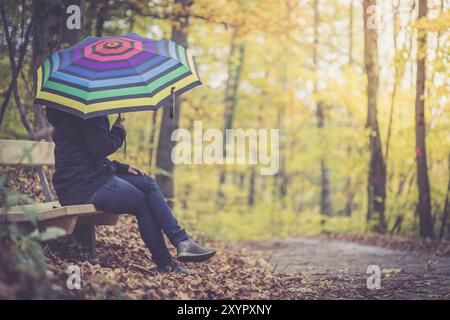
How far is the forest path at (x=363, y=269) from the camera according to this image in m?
4.27

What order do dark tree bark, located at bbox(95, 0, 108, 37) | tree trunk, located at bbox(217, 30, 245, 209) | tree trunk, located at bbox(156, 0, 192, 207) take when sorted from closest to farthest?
dark tree bark, located at bbox(95, 0, 108, 37) → tree trunk, located at bbox(156, 0, 192, 207) → tree trunk, located at bbox(217, 30, 245, 209)

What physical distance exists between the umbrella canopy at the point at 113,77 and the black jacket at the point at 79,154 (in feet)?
0.64

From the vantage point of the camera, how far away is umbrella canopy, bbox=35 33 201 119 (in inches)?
167

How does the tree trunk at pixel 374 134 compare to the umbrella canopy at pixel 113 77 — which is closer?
the umbrella canopy at pixel 113 77

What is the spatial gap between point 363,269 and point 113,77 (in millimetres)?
3381

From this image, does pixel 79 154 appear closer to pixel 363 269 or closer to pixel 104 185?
pixel 104 185

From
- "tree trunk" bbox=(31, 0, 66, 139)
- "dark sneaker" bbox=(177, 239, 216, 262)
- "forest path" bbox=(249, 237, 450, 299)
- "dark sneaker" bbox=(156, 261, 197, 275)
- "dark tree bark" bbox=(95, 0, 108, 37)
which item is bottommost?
"forest path" bbox=(249, 237, 450, 299)

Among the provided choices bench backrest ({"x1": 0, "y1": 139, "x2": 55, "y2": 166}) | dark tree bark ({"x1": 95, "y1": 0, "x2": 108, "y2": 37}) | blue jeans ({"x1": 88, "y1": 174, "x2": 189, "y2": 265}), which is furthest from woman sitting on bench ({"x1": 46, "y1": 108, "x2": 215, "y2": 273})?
dark tree bark ({"x1": 95, "y1": 0, "x2": 108, "y2": 37})

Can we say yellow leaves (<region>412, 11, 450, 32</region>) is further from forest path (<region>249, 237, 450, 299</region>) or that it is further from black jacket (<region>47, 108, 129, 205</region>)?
black jacket (<region>47, 108, 129, 205</region>)

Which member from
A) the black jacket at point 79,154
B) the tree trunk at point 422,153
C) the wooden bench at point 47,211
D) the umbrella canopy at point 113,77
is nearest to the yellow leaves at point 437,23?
the tree trunk at point 422,153

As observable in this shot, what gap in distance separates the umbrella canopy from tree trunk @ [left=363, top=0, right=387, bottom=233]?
594 cm

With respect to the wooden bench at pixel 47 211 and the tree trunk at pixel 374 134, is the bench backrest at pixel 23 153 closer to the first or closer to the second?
the wooden bench at pixel 47 211

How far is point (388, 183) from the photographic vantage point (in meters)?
10.5

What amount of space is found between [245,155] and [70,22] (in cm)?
1086
